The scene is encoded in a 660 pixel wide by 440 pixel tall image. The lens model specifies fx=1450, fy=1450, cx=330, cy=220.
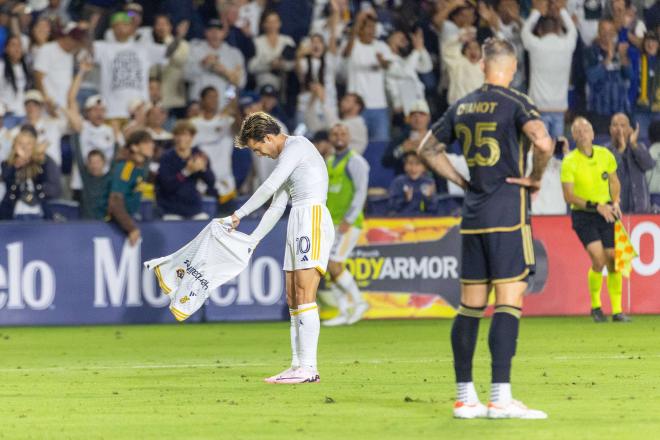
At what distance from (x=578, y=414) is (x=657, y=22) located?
47.9 ft

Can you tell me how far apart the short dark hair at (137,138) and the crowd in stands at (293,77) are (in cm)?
142

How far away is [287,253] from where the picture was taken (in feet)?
39.1

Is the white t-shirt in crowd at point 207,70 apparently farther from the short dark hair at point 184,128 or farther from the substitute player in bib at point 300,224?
the substitute player in bib at point 300,224

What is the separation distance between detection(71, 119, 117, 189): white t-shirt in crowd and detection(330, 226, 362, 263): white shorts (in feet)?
15.0

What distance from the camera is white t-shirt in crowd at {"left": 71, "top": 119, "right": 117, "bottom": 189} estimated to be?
831 inches

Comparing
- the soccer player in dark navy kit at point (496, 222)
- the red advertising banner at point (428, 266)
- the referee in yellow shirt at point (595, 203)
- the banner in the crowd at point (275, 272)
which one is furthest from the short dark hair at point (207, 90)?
the soccer player in dark navy kit at point (496, 222)

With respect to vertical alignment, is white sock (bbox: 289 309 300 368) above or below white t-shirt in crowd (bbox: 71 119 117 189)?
below

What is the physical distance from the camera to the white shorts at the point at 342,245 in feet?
59.1

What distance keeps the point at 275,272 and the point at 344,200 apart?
59.7 inches

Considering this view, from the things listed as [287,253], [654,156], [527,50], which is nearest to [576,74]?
[527,50]

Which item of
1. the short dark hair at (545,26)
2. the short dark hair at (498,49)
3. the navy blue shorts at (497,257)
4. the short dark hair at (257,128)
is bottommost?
the navy blue shorts at (497,257)

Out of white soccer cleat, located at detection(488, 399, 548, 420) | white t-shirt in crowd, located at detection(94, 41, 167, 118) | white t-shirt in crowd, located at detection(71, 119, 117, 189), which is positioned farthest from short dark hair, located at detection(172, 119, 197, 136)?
white soccer cleat, located at detection(488, 399, 548, 420)

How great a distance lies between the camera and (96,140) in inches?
833

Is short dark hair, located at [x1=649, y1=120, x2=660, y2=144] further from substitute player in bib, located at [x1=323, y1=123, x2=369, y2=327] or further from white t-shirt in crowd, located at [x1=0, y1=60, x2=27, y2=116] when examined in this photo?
white t-shirt in crowd, located at [x1=0, y1=60, x2=27, y2=116]
